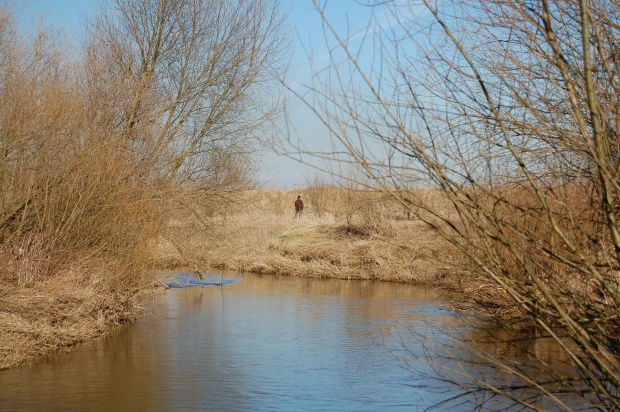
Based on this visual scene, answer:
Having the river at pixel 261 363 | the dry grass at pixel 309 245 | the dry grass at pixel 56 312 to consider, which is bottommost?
the river at pixel 261 363

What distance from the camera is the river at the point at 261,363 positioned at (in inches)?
324

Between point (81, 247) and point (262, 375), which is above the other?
point (81, 247)

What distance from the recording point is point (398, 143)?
12.9ft

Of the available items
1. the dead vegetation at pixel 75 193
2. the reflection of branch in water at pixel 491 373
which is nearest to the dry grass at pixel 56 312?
the dead vegetation at pixel 75 193

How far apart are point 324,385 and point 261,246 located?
53.9 ft

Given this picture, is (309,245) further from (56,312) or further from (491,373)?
(491,373)

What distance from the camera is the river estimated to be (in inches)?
324

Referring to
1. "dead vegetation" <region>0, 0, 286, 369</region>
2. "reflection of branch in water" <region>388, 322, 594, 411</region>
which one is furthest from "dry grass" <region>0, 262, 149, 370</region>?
"reflection of branch in water" <region>388, 322, 594, 411</region>

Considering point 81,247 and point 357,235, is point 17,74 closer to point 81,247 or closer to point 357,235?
point 81,247

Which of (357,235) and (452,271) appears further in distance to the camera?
(357,235)

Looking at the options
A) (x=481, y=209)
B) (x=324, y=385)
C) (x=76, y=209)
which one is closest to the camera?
(x=481, y=209)

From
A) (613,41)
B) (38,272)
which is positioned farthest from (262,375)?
(613,41)

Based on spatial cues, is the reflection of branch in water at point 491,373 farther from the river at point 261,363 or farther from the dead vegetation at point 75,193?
the dead vegetation at point 75,193

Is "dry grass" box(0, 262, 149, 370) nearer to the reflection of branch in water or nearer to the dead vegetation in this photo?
the dead vegetation
